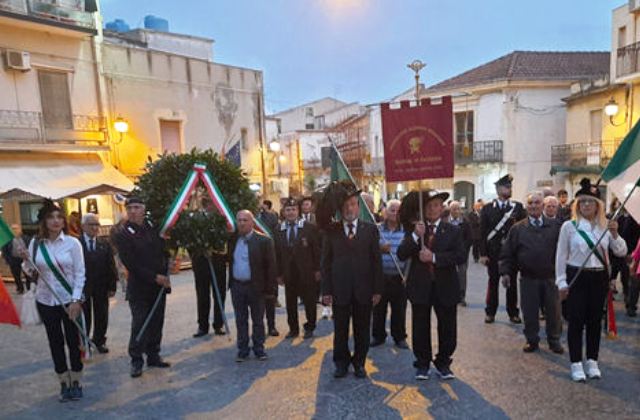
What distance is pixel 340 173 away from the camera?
6254 mm

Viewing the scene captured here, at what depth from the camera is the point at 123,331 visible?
7.06 m

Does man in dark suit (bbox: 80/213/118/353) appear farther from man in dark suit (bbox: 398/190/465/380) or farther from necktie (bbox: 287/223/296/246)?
man in dark suit (bbox: 398/190/465/380)

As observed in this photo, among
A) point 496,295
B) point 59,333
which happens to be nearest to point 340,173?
point 496,295

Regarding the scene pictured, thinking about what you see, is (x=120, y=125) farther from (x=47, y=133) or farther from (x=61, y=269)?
(x=61, y=269)

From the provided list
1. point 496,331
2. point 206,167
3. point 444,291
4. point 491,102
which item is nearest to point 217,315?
point 206,167

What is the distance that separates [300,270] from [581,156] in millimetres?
19912

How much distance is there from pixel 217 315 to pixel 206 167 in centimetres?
227

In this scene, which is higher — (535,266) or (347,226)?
(347,226)

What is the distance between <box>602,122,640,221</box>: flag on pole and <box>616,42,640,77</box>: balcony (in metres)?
15.8

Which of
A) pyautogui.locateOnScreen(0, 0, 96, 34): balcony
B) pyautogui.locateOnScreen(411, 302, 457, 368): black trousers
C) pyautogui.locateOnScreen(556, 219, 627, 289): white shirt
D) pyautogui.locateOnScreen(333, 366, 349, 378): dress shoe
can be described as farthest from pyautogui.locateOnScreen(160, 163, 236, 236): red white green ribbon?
pyautogui.locateOnScreen(0, 0, 96, 34): balcony

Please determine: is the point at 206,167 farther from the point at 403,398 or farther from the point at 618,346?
the point at 618,346

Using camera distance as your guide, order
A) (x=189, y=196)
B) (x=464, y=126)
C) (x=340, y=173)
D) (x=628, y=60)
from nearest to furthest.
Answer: (x=189, y=196) < (x=340, y=173) < (x=628, y=60) < (x=464, y=126)

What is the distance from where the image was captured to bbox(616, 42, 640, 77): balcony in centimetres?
1709

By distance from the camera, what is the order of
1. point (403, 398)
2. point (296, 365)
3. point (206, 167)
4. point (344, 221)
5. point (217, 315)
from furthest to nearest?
point (217, 315), point (206, 167), point (296, 365), point (344, 221), point (403, 398)
